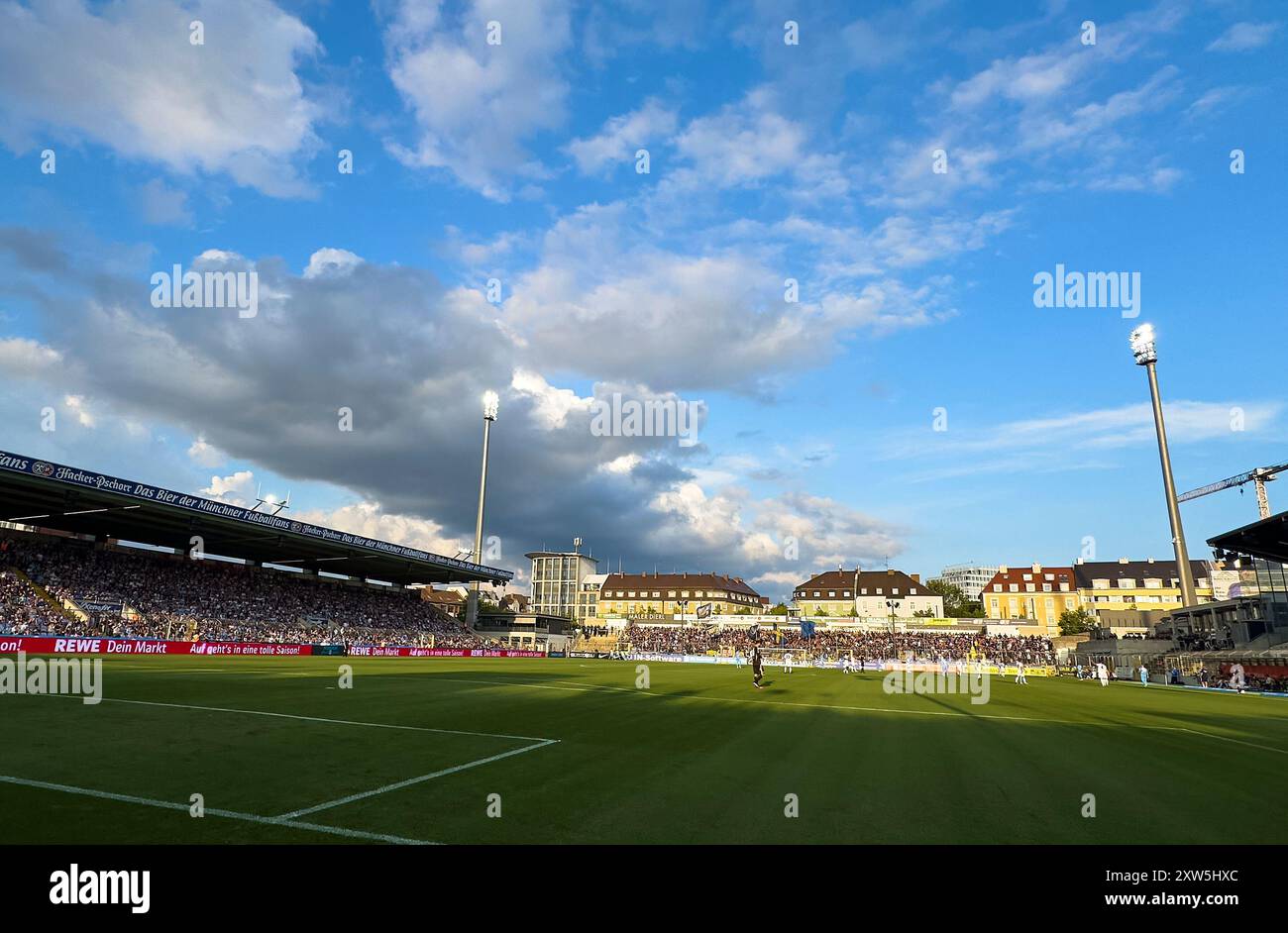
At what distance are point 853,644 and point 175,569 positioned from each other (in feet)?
235

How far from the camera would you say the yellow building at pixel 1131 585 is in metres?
113

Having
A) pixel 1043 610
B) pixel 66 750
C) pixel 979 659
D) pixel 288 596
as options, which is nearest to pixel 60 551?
pixel 288 596

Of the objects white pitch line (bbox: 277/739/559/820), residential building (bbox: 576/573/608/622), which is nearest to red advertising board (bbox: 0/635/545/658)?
white pitch line (bbox: 277/739/559/820)

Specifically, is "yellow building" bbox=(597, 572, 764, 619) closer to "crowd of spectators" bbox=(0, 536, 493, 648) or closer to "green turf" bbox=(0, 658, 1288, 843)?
"crowd of spectators" bbox=(0, 536, 493, 648)

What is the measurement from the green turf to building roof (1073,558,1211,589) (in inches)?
4710

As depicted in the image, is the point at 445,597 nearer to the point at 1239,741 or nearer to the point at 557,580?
the point at 557,580

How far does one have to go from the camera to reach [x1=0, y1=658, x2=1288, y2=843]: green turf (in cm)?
699

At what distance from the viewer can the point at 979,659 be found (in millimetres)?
65438

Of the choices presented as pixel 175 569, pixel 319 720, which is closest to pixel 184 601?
pixel 175 569

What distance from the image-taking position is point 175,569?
57.2 meters

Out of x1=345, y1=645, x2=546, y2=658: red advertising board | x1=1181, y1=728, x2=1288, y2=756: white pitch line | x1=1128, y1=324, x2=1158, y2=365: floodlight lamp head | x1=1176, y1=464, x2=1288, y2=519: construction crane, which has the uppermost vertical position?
x1=1128, y1=324, x2=1158, y2=365: floodlight lamp head
